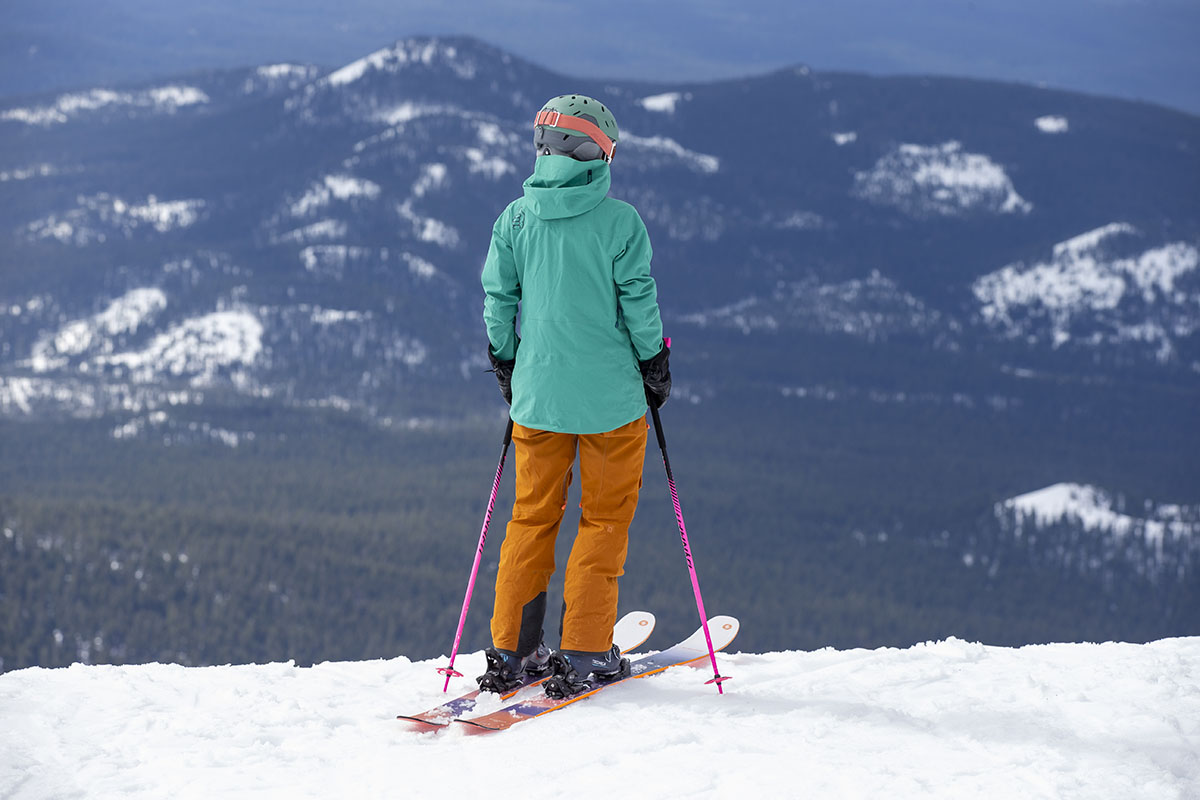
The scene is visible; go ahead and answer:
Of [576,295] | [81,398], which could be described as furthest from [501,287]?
[81,398]

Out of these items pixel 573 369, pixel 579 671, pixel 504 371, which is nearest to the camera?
pixel 573 369

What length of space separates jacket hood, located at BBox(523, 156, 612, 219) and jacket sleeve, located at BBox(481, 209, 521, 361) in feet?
0.74

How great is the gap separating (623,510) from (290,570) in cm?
9679

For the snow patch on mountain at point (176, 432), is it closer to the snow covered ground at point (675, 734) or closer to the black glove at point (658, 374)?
the snow covered ground at point (675, 734)

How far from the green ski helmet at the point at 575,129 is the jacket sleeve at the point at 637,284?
412 millimetres

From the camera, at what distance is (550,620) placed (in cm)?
9119

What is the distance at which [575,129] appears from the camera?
5766mm

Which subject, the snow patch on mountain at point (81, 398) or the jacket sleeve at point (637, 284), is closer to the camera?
the jacket sleeve at point (637, 284)

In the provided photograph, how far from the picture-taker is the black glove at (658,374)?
5926 mm

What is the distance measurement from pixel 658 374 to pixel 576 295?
0.58 m

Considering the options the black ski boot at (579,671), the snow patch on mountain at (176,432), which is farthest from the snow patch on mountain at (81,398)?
the black ski boot at (579,671)

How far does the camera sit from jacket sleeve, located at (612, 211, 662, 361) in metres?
5.72

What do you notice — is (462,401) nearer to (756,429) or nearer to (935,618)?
(756,429)

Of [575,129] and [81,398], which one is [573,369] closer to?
[575,129]
